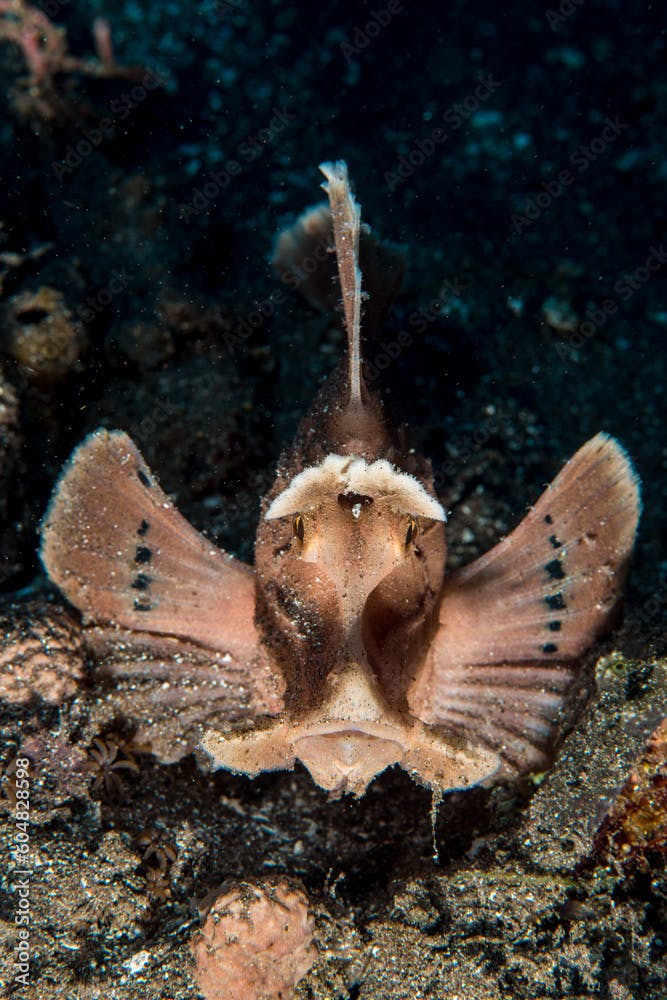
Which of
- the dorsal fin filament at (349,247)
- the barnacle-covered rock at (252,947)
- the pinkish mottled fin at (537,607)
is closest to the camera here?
the barnacle-covered rock at (252,947)

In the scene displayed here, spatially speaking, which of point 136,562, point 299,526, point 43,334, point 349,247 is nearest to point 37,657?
point 136,562

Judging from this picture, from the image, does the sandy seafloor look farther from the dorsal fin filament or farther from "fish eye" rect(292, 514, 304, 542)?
"fish eye" rect(292, 514, 304, 542)

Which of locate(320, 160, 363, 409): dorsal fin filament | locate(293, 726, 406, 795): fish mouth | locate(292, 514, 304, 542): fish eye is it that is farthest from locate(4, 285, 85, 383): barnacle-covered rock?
locate(293, 726, 406, 795): fish mouth

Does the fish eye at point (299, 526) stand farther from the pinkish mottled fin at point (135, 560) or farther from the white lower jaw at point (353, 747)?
the pinkish mottled fin at point (135, 560)

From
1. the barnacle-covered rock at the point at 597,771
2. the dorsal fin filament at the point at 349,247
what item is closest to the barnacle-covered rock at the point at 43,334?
the dorsal fin filament at the point at 349,247

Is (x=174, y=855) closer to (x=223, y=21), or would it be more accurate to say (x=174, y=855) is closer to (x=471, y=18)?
(x=223, y=21)

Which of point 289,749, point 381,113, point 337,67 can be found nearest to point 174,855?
point 289,749
